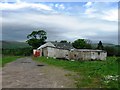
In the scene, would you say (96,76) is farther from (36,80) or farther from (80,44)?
(80,44)

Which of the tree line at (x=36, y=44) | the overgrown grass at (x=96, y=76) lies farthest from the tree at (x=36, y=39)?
the overgrown grass at (x=96, y=76)

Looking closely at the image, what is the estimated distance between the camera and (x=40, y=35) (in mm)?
82188

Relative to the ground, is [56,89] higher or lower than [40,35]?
lower

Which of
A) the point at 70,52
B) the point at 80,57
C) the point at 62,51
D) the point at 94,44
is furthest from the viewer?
the point at 94,44

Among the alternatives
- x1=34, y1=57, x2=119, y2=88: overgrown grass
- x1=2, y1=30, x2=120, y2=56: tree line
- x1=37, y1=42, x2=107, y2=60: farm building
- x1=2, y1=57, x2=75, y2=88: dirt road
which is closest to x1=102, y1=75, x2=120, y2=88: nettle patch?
x1=34, y1=57, x2=119, y2=88: overgrown grass

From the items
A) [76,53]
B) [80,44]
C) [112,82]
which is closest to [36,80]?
[112,82]

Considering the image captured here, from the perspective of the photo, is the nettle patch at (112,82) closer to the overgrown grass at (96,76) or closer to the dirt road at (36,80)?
the overgrown grass at (96,76)

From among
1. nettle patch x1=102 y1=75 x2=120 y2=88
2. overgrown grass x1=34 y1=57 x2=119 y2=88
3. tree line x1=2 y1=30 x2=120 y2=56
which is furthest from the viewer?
tree line x1=2 y1=30 x2=120 y2=56

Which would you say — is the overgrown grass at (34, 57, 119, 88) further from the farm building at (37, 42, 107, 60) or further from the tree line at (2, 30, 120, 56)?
the tree line at (2, 30, 120, 56)

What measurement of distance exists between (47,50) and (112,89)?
46175 mm

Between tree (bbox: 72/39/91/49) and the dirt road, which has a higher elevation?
tree (bbox: 72/39/91/49)

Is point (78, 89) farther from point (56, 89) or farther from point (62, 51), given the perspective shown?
point (62, 51)

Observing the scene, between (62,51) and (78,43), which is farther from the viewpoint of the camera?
(78,43)

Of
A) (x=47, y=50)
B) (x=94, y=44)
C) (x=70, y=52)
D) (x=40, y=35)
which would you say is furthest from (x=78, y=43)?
(x=70, y=52)
